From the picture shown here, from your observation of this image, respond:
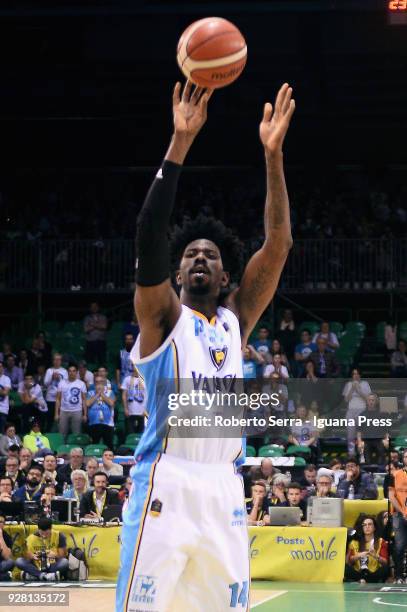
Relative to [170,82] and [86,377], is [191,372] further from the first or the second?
[170,82]

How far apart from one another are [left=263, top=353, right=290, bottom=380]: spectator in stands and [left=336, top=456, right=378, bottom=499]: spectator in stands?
390 cm

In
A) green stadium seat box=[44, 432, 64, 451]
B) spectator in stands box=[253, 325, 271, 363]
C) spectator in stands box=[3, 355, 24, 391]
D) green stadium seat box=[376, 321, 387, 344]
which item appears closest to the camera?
green stadium seat box=[44, 432, 64, 451]

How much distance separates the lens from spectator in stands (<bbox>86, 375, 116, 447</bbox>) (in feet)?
61.1

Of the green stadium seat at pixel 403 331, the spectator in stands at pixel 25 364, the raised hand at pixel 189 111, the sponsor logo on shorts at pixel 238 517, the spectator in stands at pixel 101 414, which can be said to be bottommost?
the sponsor logo on shorts at pixel 238 517

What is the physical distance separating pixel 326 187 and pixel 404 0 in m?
12.5

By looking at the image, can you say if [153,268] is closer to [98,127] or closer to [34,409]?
[34,409]

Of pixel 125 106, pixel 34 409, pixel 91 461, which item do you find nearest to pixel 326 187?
pixel 125 106

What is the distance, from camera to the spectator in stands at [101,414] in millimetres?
18609

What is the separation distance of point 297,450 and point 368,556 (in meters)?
3.39

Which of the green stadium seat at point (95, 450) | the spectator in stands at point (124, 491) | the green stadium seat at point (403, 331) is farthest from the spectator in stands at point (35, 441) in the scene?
the green stadium seat at point (403, 331)

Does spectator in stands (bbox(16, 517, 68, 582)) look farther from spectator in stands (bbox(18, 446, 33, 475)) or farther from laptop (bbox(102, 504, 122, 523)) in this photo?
spectator in stands (bbox(18, 446, 33, 475))

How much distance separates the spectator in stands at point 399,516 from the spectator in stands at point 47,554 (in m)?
4.21

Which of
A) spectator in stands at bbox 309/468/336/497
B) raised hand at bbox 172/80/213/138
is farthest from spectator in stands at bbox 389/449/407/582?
raised hand at bbox 172/80/213/138

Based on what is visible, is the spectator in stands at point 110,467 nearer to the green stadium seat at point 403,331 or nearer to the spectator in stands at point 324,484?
the spectator in stands at point 324,484
